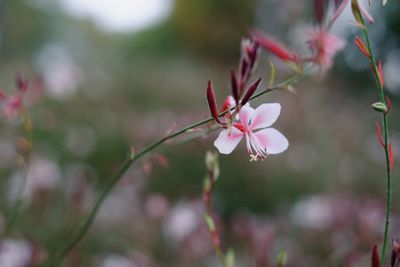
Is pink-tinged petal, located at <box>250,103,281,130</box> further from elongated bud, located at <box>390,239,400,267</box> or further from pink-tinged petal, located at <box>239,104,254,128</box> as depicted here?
elongated bud, located at <box>390,239,400,267</box>

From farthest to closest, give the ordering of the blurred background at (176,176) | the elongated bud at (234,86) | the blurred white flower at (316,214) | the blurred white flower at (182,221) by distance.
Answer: the blurred white flower at (316,214)
the blurred white flower at (182,221)
the blurred background at (176,176)
the elongated bud at (234,86)

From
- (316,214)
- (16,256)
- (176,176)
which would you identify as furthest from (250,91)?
(176,176)

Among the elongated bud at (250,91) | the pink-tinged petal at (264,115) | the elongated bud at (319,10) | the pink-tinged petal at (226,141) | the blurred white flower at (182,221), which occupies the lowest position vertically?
the blurred white flower at (182,221)

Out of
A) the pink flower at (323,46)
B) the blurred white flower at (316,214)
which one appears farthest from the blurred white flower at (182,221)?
the pink flower at (323,46)

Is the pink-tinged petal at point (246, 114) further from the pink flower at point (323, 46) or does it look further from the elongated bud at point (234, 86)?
the pink flower at point (323, 46)

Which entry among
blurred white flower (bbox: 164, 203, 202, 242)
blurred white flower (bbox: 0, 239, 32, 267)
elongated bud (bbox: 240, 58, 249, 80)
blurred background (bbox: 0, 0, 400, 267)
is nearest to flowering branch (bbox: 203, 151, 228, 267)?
blurred background (bbox: 0, 0, 400, 267)

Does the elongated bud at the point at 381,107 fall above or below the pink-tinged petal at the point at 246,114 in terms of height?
below

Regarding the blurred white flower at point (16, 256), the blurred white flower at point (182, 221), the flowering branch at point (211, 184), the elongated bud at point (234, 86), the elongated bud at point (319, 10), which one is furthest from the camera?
the blurred white flower at point (182, 221)
